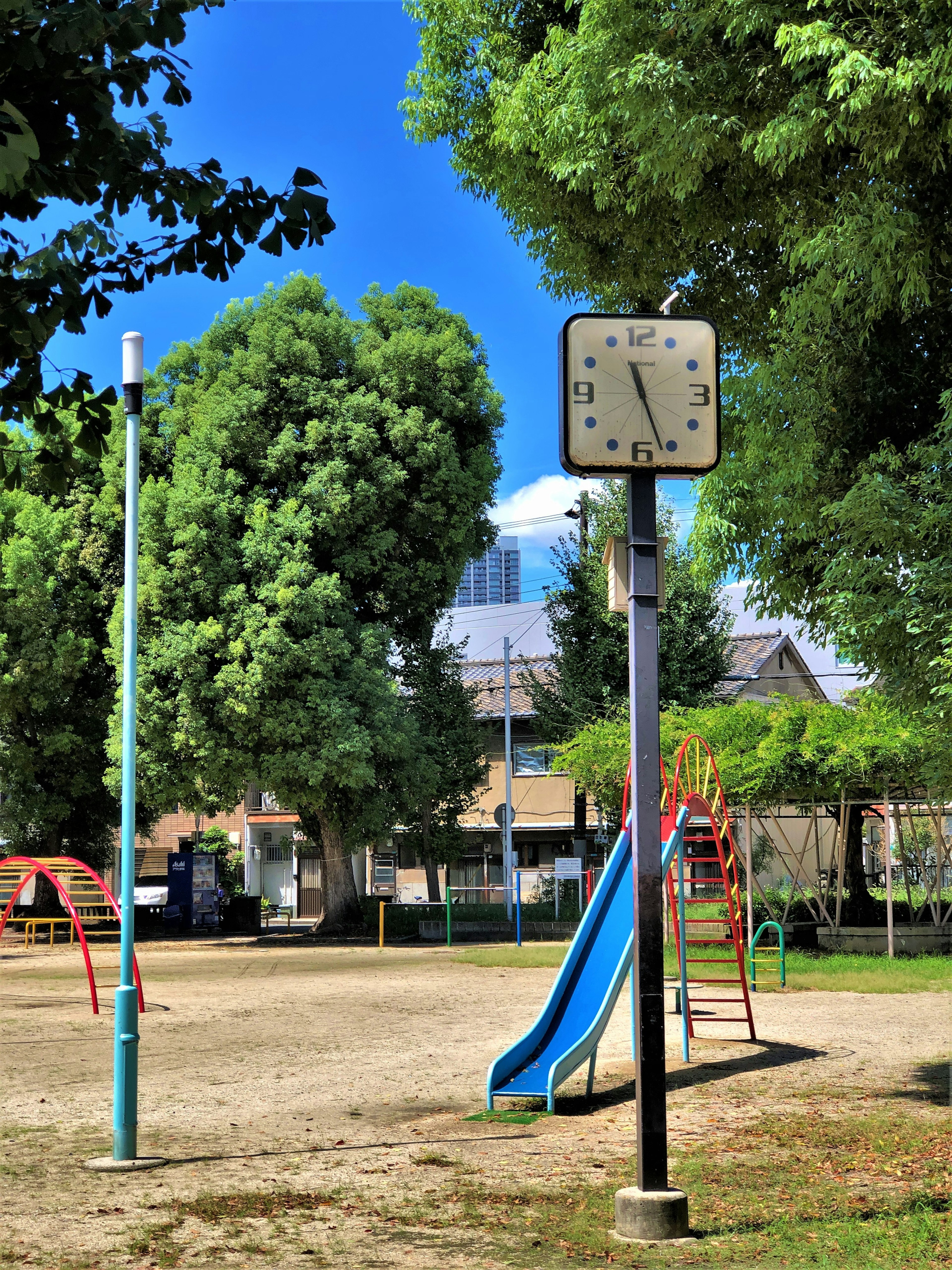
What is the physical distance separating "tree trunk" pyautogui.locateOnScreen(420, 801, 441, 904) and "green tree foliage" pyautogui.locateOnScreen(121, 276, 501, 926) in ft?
11.3

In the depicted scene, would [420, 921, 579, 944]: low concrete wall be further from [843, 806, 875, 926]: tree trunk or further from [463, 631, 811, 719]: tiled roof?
[463, 631, 811, 719]: tiled roof

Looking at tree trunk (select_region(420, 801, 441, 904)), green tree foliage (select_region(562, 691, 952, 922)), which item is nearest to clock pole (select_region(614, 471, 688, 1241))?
green tree foliage (select_region(562, 691, 952, 922))

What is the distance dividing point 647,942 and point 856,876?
2034 centimetres

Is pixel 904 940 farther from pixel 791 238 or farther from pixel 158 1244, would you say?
pixel 158 1244

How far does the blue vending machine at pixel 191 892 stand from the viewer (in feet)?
105

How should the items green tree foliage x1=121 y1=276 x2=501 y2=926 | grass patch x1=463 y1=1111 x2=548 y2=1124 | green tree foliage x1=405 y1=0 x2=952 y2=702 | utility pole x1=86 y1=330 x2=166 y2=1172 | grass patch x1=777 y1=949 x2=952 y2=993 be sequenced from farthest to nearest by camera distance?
1. green tree foliage x1=121 y1=276 x2=501 y2=926
2. grass patch x1=777 y1=949 x2=952 y2=993
3. grass patch x1=463 y1=1111 x2=548 y2=1124
4. green tree foliage x1=405 y1=0 x2=952 y2=702
5. utility pole x1=86 y1=330 x2=166 y2=1172

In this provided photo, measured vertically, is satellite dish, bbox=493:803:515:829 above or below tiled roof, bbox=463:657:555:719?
below

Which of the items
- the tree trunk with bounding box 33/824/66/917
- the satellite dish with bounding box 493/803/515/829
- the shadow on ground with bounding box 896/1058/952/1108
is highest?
the satellite dish with bounding box 493/803/515/829

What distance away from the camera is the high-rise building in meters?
70.1

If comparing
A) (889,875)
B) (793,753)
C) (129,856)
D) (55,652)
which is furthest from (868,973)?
(55,652)

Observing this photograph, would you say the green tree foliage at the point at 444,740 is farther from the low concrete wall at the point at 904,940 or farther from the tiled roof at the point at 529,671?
the low concrete wall at the point at 904,940

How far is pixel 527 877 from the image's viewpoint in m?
40.6

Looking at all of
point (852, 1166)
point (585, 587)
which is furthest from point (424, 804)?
point (852, 1166)

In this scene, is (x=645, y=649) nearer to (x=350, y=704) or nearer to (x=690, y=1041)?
(x=690, y=1041)
